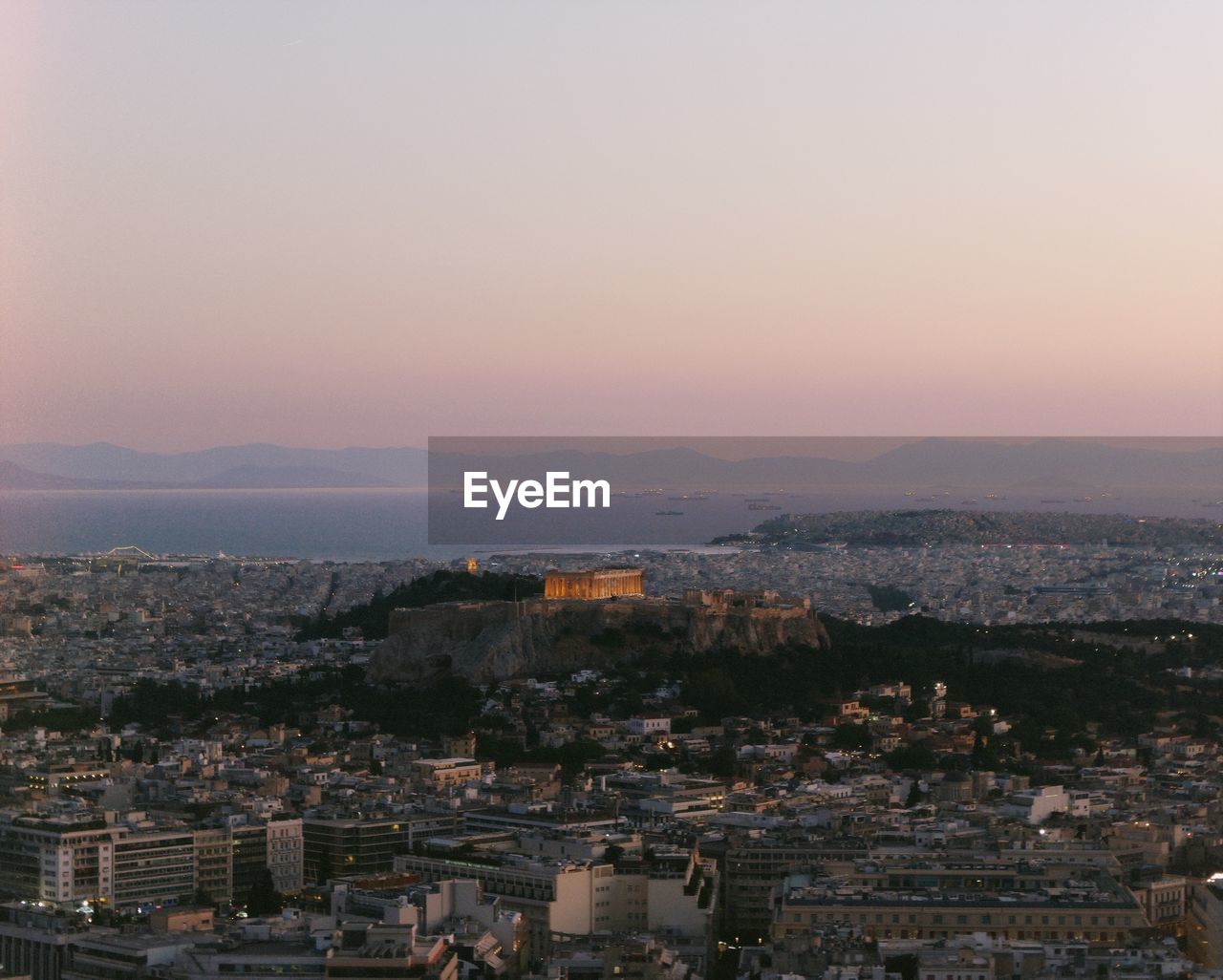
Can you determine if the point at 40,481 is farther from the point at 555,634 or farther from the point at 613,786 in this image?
the point at 613,786

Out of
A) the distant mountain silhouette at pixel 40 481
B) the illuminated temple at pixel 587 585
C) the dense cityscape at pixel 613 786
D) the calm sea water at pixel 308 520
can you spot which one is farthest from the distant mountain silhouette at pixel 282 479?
the illuminated temple at pixel 587 585

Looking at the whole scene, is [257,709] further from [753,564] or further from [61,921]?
[753,564]

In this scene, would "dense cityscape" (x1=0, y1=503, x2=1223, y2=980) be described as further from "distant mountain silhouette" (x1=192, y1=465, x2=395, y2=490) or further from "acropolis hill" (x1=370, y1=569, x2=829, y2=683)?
"distant mountain silhouette" (x1=192, y1=465, x2=395, y2=490)

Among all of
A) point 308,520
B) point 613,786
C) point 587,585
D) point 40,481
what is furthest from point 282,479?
point 613,786

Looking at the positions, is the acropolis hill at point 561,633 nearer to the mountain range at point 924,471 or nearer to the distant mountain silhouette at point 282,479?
the mountain range at point 924,471

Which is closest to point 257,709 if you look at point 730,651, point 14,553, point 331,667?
point 331,667
